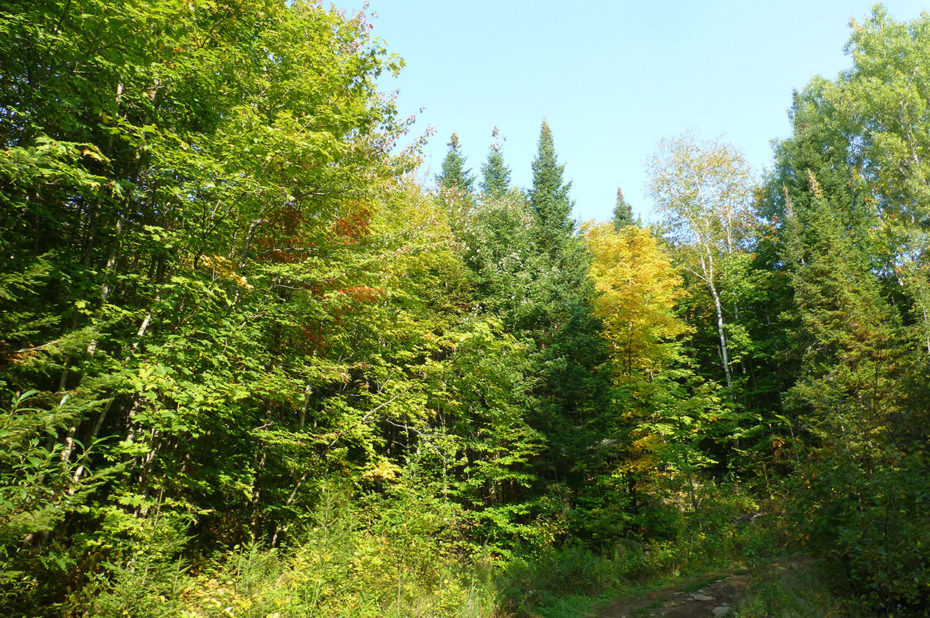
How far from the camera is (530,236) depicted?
20.2m

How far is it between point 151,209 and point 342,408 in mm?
4998

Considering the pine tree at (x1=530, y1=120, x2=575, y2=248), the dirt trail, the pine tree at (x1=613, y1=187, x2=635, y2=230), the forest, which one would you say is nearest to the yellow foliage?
the forest

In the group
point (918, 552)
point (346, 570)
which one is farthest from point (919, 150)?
point (346, 570)

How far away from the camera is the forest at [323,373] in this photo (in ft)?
15.7

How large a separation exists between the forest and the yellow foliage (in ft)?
0.48

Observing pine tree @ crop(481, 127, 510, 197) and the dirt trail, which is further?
pine tree @ crop(481, 127, 510, 197)

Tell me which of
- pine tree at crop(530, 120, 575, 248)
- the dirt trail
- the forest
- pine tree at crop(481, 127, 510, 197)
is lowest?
the dirt trail

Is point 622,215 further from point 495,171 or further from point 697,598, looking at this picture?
point 697,598

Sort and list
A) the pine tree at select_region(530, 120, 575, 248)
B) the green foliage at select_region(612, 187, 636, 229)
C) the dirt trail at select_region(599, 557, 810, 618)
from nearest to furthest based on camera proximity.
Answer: the dirt trail at select_region(599, 557, 810, 618) → the pine tree at select_region(530, 120, 575, 248) → the green foliage at select_region(612, 187, 636, 229)

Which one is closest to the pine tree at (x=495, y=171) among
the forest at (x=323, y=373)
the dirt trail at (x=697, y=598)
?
the forest at (x=323, y=373)

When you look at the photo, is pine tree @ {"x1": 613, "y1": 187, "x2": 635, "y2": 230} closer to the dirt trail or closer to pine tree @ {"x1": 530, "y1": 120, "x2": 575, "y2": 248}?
pine tree @ {"x1": 530, "y1": 120, "x2": 575, "y2": 248}

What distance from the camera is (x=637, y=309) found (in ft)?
52.6

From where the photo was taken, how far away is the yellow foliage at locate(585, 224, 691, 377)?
52.9 ft

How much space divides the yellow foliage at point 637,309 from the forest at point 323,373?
0.15 m
